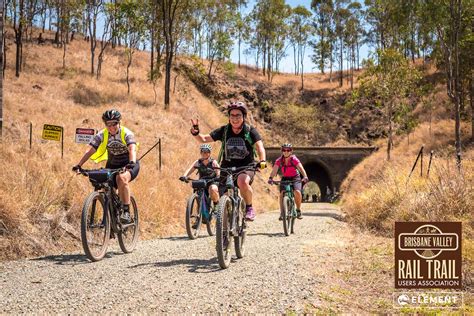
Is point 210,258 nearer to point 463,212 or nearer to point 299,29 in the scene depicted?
point 463,212

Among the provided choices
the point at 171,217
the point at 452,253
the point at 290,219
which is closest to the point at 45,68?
the point at 171,217

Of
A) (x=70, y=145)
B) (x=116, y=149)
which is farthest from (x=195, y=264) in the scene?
(x=70, y=145)

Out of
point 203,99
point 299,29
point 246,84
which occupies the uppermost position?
point 299,29

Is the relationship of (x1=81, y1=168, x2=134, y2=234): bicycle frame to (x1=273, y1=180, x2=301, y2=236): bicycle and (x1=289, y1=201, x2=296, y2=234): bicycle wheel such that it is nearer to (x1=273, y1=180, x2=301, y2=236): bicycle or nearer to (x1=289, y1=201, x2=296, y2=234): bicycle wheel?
(x1=273, y1=180, x2=301, y2=236): bicycle

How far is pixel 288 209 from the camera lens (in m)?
10.2

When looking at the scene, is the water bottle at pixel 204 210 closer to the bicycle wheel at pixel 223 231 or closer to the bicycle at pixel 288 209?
the bicycle at pixel 288 209

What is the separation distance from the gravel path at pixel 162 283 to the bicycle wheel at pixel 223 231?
0.46 feet

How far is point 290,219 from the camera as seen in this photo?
10.2 metres

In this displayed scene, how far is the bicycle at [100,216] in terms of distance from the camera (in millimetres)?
5969

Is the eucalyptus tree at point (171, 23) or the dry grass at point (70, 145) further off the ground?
the eucalyptus tree at point (171, 23)

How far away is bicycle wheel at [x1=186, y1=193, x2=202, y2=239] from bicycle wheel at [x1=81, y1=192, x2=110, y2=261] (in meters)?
2.76

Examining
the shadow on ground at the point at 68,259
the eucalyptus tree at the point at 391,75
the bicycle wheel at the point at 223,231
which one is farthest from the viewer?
the eucalyptus tree at the point at 391,75

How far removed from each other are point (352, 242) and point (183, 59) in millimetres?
49268

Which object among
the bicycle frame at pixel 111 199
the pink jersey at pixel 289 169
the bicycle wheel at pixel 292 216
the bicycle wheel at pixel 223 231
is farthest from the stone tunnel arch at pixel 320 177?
the bicycle wheel at pixel 223 231
